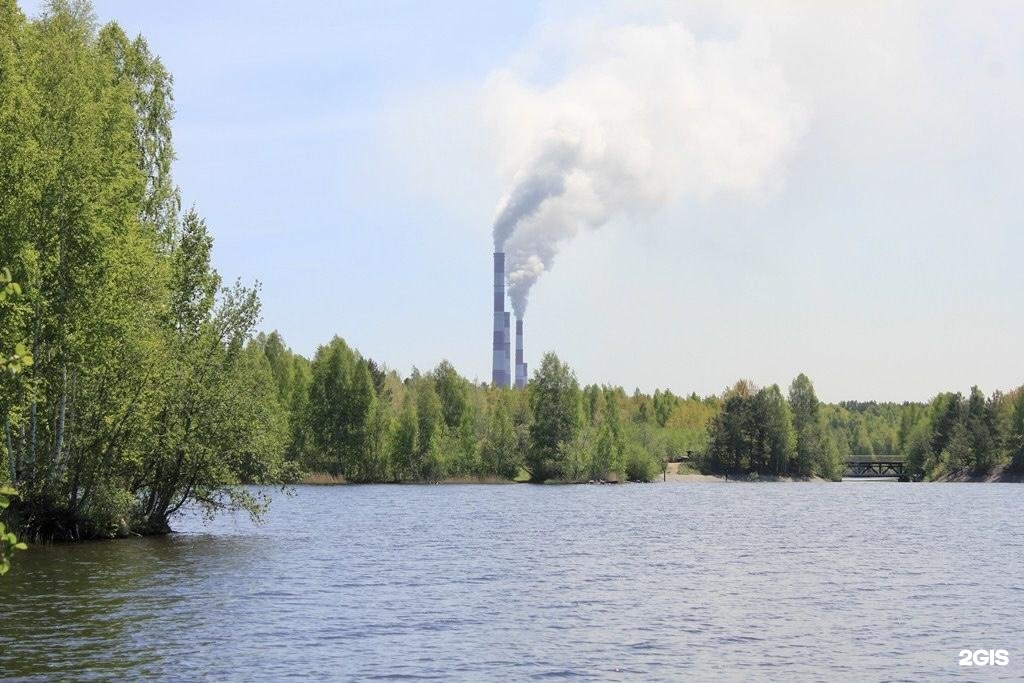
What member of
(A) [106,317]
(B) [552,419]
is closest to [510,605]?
(A) [106,317]

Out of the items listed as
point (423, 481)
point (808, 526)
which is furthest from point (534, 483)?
point (808, 526)

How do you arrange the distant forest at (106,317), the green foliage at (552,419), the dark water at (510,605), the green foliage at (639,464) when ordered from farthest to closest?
the green foliage at (639,464), the green foliage at (552,419), the distant forest at (106,317), the dark water at (510,605)

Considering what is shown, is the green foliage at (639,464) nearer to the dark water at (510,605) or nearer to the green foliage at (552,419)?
the green foliage at (552,419)

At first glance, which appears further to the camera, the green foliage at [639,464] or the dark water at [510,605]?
the green foliage at [639,464]

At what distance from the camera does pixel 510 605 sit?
38.2 meters

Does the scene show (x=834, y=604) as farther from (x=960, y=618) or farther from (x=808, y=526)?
(x=808, y=526)

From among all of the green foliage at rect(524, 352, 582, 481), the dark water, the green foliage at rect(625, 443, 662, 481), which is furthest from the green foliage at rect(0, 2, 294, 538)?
the green foliage at rect(625, 443, 662, 481)

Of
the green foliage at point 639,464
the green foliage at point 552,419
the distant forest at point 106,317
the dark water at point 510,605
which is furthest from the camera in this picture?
the green foliage at point 639,464

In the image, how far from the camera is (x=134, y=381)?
170 feet

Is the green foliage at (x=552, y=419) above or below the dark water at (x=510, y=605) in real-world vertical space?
above

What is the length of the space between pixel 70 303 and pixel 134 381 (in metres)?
6.64

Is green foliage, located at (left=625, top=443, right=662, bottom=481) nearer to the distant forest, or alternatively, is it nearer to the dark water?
the dark water

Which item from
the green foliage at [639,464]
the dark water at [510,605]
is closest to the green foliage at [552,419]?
the green foliage at [639,464]

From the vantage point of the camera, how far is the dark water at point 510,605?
27656 mm
